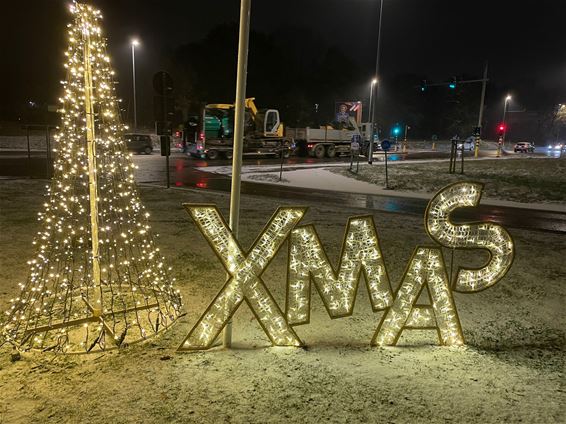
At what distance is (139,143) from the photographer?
32.8 m

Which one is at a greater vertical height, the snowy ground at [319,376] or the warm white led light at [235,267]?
the warm white led light at [235,267]

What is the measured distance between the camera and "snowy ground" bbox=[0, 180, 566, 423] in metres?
3.30

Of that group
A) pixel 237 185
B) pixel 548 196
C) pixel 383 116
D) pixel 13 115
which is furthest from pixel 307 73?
pixel 237 185

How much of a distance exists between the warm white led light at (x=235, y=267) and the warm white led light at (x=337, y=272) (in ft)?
0.67

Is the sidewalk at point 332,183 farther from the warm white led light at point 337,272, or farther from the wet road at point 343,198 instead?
the warm white led light at point 337,272

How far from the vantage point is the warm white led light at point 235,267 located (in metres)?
4.12

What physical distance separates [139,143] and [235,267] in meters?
30.8

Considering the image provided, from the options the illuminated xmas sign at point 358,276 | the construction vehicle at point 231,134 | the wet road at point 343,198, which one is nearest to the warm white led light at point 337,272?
the illuminated xmas sign at point 358,276

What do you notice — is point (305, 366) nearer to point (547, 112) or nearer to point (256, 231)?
point (256, 231)

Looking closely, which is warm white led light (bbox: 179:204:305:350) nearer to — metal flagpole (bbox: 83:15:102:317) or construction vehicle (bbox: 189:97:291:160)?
metal flagpole (bbox: 83:15:102:317)

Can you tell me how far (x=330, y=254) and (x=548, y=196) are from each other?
1213 centimetres

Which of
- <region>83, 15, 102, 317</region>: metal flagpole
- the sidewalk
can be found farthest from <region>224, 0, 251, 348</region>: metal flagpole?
the sidewalk

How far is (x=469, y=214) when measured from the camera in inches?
502

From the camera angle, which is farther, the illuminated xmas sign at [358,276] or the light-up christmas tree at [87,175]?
the light-up christmas tree at [87,175]
